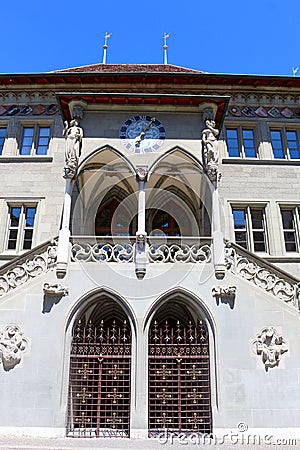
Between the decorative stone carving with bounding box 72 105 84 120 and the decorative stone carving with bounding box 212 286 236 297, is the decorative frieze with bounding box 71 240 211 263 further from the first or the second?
the decorative stone carving with bounding box 72 105 84 120

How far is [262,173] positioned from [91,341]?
30.2 ft

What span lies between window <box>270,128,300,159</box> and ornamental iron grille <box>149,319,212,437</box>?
869 cm

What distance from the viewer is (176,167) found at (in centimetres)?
1351

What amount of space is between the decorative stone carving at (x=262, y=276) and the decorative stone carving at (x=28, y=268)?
16.3ft

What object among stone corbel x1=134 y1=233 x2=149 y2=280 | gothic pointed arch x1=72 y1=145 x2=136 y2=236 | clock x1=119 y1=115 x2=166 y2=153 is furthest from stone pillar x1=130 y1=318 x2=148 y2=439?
clock x1=119 y1=115 x2=166 y2=153

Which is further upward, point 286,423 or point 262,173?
point 262,173

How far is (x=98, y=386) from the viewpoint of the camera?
33.6 feet

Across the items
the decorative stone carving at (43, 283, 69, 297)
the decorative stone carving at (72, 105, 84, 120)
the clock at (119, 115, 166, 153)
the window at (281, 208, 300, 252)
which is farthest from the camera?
the window at (281, 208, 300, 252)

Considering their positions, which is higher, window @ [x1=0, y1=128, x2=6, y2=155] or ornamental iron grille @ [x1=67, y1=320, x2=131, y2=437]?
window @ [x1=0, y1=128, x2=6, y2=155]

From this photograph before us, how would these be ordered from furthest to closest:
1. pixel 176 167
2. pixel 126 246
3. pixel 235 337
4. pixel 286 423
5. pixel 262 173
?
pixel 262 173
pixel 176 167
pixel 126 246
pixel 235 337
pixel 286 423

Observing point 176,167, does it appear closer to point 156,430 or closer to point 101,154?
point 101,154

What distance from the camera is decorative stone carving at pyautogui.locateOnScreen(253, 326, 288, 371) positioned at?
1004cm

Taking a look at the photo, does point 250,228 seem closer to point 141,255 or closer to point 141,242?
point 141,242

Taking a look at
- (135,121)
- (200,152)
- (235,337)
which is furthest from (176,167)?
(235,337)
